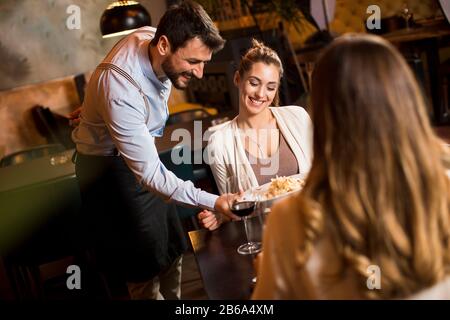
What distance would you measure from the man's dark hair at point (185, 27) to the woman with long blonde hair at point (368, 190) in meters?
1.13

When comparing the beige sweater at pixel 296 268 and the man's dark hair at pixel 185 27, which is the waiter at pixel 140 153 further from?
the beige sweater at pixel 296 268

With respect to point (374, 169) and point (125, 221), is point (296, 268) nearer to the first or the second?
point (374, 169)

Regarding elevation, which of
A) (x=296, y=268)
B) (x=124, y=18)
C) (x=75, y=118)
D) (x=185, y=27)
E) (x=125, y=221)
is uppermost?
(x=124, y=18)

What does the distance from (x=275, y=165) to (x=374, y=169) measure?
1.48m

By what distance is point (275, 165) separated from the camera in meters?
2.36

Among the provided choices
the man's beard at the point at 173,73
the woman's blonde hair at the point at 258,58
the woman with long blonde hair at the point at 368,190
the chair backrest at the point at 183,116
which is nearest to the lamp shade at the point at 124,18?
the chair backrest at the point at 183,116

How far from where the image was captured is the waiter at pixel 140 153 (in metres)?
2.01

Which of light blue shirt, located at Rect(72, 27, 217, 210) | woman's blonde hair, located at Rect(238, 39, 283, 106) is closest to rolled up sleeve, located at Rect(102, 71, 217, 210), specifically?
light blue shirt, located at Rect(72, 27, 217, 210)

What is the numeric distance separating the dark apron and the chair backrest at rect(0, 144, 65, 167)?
72.3 inches

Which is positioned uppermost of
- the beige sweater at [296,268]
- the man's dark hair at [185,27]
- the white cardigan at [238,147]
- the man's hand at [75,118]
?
the man's dark hair at [185,27]

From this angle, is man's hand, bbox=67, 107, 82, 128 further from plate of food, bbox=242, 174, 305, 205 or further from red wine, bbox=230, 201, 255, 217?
red wine, bbox=230, 201, 255, 217

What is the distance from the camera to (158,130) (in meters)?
2.35

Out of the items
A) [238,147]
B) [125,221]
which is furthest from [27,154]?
[238,147]
